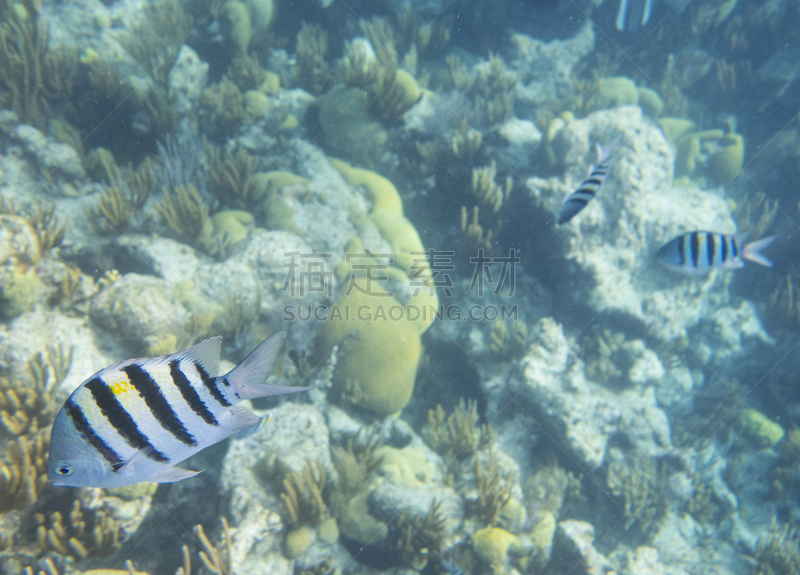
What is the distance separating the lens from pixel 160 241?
4383 mm

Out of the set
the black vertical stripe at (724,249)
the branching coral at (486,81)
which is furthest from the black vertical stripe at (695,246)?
the branching coral at (486,81)

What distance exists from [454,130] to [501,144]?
0.85 meters

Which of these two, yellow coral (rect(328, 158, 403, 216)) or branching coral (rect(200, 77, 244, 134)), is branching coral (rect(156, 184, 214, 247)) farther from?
yellow coral (rect(328, 158, 403, 216))

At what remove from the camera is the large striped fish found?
1.23 m

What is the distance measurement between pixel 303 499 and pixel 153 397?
2.65 m

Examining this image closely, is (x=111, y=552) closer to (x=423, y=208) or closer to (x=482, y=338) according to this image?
(x=482, y=338)

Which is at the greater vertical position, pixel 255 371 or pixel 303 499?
pixel 255 371

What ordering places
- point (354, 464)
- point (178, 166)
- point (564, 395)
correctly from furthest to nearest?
point (564, 395), point (178, 166), point (354, 464)

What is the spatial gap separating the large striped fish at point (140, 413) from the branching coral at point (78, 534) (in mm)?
2163

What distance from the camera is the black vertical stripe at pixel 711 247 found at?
141 inches

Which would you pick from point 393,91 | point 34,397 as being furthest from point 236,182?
point 34,397

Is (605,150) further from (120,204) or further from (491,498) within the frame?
(120,204)

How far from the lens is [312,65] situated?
284 inches

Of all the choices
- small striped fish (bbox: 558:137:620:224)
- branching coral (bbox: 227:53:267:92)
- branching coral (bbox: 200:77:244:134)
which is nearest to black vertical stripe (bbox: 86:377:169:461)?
small striped fish (bbox: 558:137:620:224)
